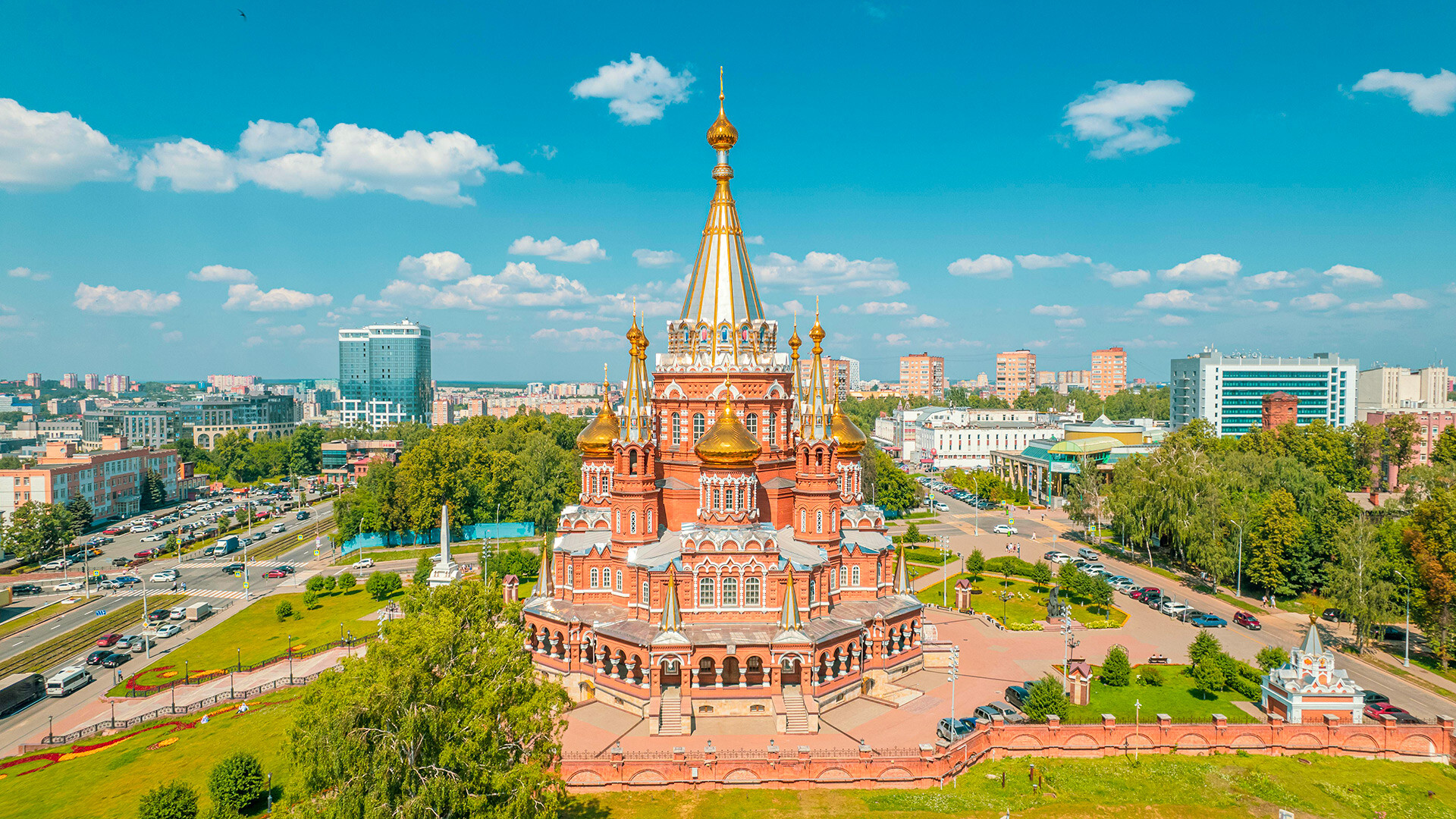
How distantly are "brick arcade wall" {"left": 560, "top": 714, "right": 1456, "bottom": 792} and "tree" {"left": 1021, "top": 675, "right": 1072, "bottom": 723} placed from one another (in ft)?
3.25

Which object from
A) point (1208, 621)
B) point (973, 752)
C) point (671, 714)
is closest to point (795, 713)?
point (671, 714)

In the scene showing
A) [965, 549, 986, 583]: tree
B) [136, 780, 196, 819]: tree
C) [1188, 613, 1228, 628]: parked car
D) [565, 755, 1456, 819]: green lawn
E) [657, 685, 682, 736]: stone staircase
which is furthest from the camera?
[965, 549, 986, 583]: tree

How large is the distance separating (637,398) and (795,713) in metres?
16.2

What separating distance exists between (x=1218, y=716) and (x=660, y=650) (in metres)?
20.7

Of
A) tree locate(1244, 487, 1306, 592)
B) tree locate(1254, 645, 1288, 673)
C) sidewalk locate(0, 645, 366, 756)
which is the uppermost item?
tree locate(1244, 487, 1306, 592)

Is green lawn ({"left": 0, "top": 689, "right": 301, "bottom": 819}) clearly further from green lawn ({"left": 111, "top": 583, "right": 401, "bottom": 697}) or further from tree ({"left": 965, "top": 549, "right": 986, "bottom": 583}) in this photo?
tree ({"left": 965, "top": 549, "right": 986, "bottom": 583})

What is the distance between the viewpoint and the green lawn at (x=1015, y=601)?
4541 centimetres

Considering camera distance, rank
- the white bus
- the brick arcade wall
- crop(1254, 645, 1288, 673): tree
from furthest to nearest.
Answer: the white bus < crop(1254, 645, 1288, 673): tree < the brick arcade wall

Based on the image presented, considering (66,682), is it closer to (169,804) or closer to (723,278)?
(169,804)

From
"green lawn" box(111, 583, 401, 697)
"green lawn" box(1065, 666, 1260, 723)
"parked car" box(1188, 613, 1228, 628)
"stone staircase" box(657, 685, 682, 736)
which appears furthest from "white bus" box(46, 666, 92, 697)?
"parked car" box(1188, 613, 1228, 628)

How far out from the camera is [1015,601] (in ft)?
161

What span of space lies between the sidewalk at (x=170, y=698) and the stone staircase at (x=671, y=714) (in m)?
14.2

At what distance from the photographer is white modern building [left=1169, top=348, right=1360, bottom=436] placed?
10812 cm

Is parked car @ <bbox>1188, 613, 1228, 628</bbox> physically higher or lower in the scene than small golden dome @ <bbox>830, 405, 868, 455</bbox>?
lower
